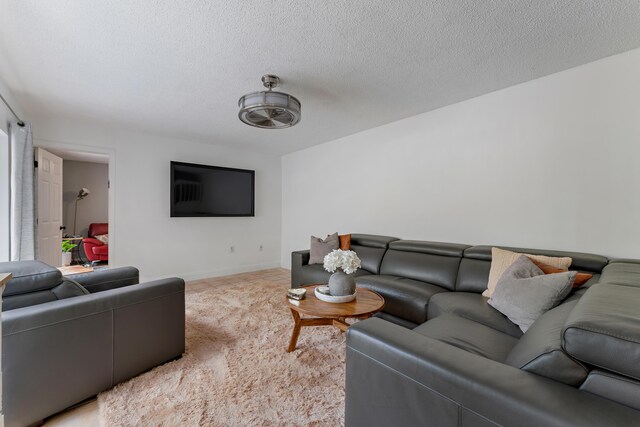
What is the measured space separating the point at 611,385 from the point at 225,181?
15.8ft

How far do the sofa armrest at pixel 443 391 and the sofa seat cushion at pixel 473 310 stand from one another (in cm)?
97

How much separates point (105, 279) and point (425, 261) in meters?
2.90

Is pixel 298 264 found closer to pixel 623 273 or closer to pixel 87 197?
pixel 623 273

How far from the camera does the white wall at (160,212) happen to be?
3703 mm

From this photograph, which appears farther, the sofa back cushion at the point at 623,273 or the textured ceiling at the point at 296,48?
the textured ceiling at the point at 296,48

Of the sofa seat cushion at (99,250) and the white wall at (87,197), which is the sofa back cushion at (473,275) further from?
the white wall at (87,197)

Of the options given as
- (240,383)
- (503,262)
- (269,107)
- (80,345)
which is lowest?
(240,383)

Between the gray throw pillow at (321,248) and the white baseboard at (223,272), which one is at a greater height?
the gray throw pillow at (321,248)

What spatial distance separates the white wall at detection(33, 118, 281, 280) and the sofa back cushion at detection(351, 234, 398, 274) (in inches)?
95.0

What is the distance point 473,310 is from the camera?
190 cm

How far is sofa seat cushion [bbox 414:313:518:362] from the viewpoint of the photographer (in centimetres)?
140

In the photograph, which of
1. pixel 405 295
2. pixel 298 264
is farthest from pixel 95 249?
pixel 405 295

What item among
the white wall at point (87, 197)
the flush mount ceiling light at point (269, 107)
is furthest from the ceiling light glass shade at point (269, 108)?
the white wall at point (87, 197)

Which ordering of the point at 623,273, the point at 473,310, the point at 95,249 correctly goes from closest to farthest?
the point at 623,273, the point at 473,310, the point at 95,249
